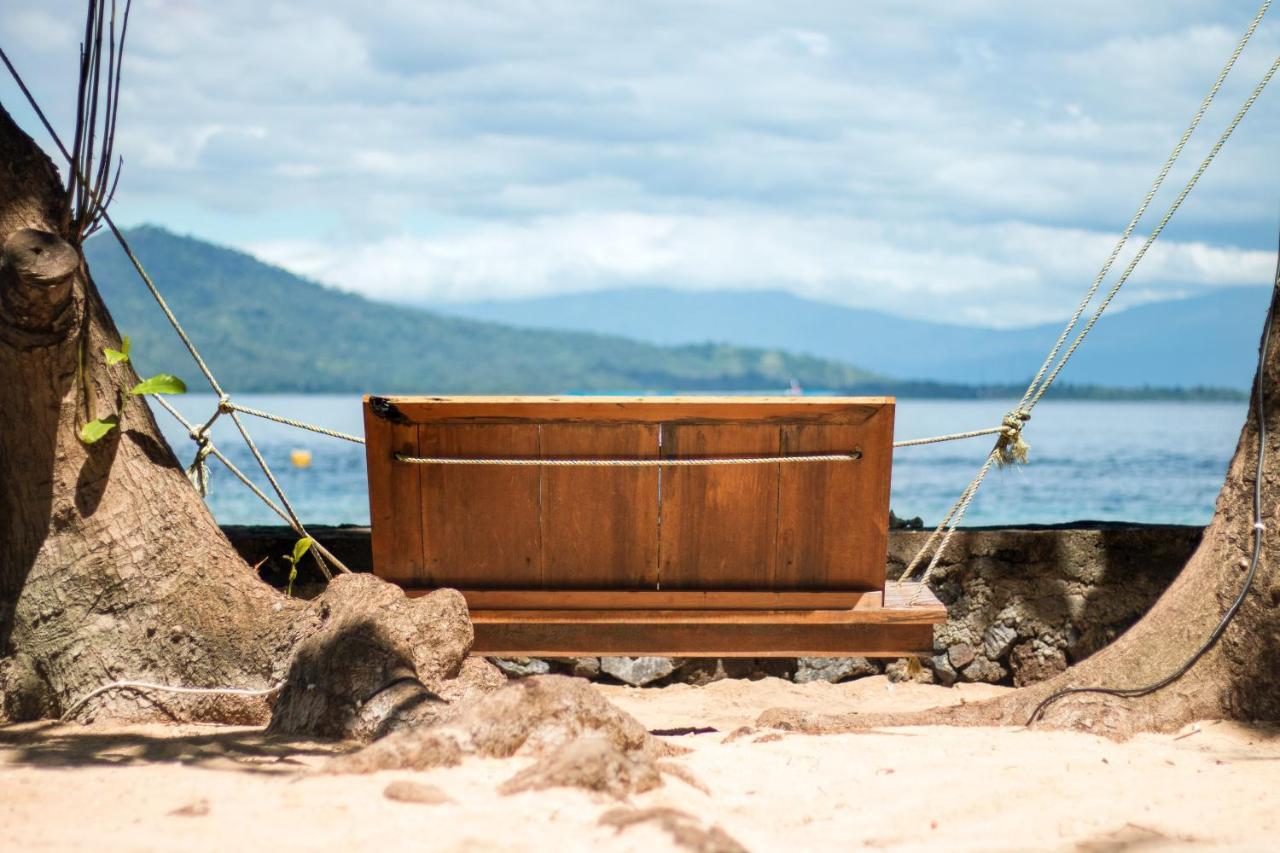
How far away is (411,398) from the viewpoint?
4.04 metres

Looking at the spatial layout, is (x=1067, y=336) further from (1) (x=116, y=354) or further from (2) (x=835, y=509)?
(1) (x=116, y=354)

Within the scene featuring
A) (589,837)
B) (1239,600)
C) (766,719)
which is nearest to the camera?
(589,837)

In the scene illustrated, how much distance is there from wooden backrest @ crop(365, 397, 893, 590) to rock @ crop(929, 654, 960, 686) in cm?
172

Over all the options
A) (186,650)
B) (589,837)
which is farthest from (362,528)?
(589,837)

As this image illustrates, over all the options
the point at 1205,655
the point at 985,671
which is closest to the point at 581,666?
the point at 985,671

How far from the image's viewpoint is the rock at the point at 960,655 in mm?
5707

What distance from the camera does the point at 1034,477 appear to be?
1124 inches

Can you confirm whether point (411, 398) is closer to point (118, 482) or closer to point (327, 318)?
point (118, 482)

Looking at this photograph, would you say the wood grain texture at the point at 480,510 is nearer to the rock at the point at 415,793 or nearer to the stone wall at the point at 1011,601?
the stone wall at the point at 1011,601

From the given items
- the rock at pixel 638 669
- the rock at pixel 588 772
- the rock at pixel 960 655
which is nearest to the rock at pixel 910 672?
the rock at pixel 960 655

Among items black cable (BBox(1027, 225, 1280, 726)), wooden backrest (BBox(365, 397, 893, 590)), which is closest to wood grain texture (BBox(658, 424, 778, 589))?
wooden backrest (BBox(365, 397, 893, 590))

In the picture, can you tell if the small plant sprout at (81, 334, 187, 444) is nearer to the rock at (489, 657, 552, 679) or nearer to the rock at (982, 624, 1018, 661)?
the rock at (489, 657, 552, 679)

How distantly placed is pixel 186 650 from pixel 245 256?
138 metres

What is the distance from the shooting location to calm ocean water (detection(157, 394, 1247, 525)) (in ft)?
75.3
